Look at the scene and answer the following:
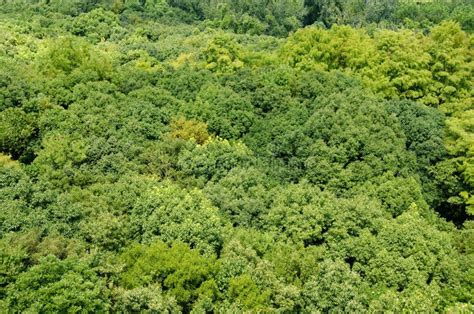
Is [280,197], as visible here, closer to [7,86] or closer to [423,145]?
[423,145]

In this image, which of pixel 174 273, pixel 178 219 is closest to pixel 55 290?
pixel 174 273

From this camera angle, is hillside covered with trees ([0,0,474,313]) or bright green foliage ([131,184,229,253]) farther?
bright green foliage ([131,184,229,253])

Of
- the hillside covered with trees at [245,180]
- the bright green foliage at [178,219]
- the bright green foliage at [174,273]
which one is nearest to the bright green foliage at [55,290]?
the hillside covered with trees at [245,180]

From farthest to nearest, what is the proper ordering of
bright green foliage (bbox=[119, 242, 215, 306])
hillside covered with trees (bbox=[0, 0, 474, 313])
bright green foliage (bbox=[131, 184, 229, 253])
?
bright green foliage (bbox=[131, 184, 229, 253]) < hillside covered with trees (bbox=[0, 0, 474, 313]) < bright green foliage (bbox=[119, 242, 215, 306])

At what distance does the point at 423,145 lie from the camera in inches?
1282

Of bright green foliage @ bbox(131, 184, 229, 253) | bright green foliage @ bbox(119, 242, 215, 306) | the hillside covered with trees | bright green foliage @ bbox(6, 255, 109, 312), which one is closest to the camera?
bright green foliage @ bbox(6, 255, 109, 312)

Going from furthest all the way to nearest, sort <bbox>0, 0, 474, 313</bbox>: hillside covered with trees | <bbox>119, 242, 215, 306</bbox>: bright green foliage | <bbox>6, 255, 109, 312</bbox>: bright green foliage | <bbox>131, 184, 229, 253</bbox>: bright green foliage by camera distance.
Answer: <bbox>131, 184, 229, 253</bbox>: bright green foliage → <bbox>0, 0, 474, 313</bbox>: hillside covered with trees → <bbox>119, 242, 215, 306</bbox>: bright green foliage → <bbox>6, 255, 109, 312</bbox>: bright green foliage

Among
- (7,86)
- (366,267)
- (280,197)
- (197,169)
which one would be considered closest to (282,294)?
(366,267)

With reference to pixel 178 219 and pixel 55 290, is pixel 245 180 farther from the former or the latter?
pixel 55 290

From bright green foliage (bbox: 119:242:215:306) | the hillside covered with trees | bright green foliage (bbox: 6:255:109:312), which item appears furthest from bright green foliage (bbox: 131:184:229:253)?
bright green foliage (bbox: 6:255:109:312)

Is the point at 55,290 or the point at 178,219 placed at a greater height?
the point at 178,219

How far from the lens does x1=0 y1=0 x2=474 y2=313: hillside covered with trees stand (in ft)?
A: 68.4

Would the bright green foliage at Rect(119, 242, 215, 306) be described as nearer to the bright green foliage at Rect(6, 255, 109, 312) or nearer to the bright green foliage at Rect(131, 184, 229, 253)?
the bright green foliage at Rect(131, 184, 229, 253)

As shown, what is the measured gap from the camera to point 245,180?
27828 mm
